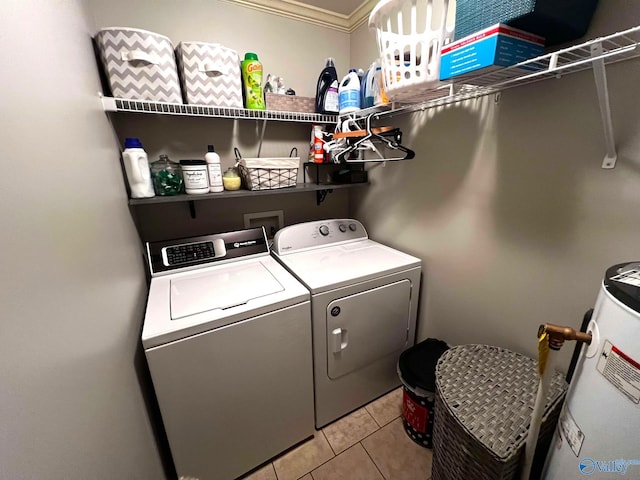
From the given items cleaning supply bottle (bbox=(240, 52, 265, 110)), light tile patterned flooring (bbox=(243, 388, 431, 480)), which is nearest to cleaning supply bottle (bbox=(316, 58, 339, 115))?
cleaning supply bottle (bbox=(240, 52, 265, 110))

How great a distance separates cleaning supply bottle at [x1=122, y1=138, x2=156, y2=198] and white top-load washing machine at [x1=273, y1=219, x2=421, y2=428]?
0.81 m

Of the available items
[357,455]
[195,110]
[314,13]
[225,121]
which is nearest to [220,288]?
[195,110]

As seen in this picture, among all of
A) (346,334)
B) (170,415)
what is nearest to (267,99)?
(346,334)

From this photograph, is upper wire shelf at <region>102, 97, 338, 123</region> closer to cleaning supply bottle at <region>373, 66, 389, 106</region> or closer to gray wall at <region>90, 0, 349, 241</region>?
gray wall at <region>90, 0, 349, 241</region>

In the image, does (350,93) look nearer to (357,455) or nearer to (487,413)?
(487,413)

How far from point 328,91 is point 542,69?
1.16 metres

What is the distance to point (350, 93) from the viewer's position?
164 centimetres

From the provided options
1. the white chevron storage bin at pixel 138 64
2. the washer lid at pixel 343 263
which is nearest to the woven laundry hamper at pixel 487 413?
the washer lid at pixel 343 263

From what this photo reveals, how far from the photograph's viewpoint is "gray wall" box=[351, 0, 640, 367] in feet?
2.95

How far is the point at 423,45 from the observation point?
1001 millimetres

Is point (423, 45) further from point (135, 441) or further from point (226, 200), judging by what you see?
point (135, 441)

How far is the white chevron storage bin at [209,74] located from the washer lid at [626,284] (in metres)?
1.73

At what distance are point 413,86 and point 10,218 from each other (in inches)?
50.6

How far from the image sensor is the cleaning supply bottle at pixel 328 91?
1720 mm
